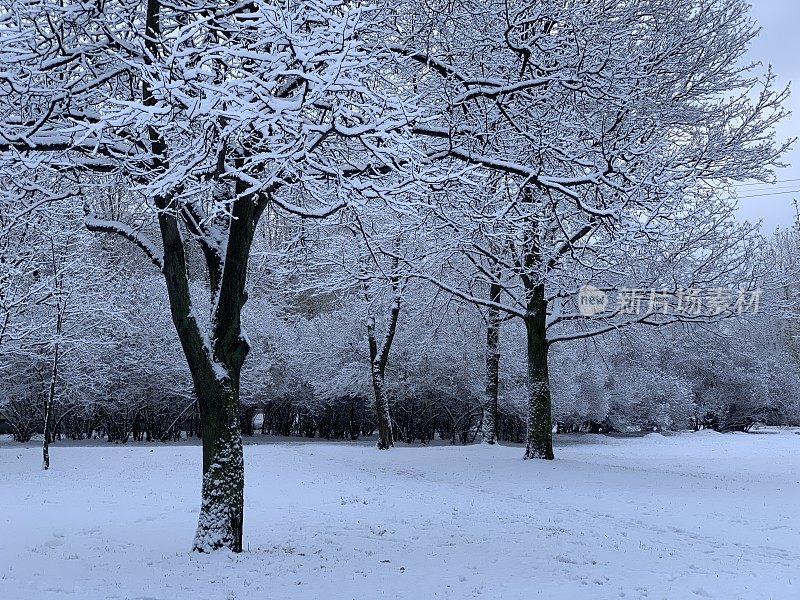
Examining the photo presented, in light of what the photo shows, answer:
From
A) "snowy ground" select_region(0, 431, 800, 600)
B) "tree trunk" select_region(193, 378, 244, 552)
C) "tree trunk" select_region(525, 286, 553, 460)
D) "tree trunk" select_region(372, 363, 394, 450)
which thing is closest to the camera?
"snowy ground" select_region(0, 431, 800, 600)

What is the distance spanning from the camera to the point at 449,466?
15.8 m

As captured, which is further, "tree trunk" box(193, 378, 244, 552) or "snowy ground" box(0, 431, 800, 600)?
"tree trunk" box(193, 378, 244, 552)

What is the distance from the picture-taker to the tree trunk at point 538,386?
15547mm

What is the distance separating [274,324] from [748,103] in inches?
926

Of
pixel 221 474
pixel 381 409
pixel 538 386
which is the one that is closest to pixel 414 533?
pixel 221 474

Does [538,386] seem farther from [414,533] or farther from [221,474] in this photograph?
[221,474]

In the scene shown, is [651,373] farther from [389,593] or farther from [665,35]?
[389,593]

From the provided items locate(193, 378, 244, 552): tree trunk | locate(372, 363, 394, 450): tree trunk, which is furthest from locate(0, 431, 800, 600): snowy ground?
locate(372, 363, 394, 450): tree trunk

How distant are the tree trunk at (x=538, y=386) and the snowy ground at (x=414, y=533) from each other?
2.68 ft

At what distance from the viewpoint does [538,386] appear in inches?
612

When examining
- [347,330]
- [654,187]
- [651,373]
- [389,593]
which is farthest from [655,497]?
[651,373]

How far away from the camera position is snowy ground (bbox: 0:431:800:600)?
6.07 metres

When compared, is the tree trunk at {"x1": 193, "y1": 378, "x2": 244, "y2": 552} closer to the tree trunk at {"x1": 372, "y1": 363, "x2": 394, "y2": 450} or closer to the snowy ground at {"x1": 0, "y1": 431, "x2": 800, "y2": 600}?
the snowy ground at {"x1": 0, "y1": 431, "x2": 800, "y2": 600}

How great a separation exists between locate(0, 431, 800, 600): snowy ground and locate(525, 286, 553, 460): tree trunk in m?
0.82
